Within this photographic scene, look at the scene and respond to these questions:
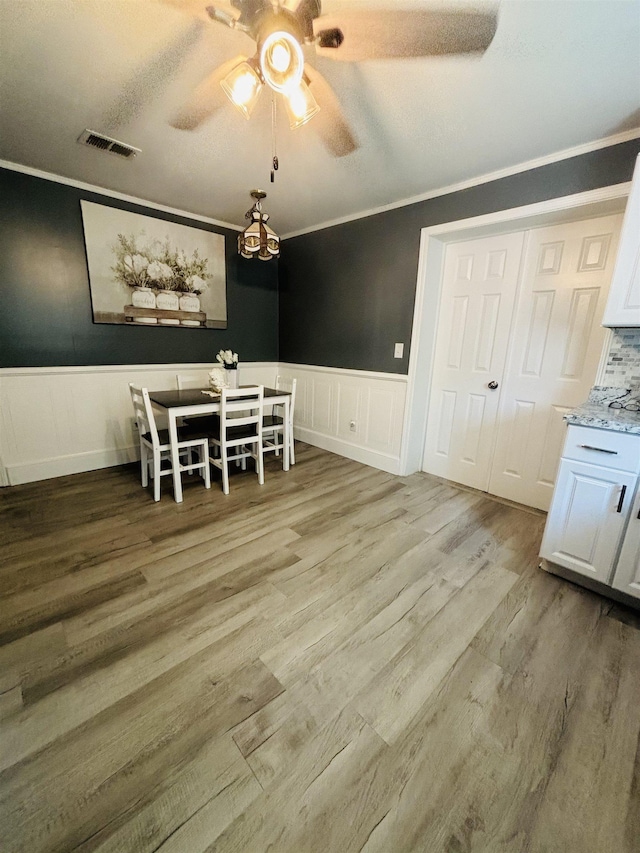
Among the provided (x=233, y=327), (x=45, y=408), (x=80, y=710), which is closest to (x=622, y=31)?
(x=80, y=710)

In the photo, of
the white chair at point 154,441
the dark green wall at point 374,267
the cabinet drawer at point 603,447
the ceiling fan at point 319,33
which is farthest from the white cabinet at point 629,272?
the white chair at point 154,441

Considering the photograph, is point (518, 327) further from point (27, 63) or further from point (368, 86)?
point (27, 63)

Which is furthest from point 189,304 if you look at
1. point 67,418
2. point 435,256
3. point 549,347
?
point 549,347

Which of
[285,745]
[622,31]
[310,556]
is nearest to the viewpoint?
[285,745]

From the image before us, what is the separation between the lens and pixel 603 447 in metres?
1.70

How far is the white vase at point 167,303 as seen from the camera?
341 cm

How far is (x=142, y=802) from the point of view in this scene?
937 mm

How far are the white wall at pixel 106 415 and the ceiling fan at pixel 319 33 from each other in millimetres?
2148

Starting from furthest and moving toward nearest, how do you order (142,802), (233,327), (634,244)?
(233,327), (634,244), (142,802)

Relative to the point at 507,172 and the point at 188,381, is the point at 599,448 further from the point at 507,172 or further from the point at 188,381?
the point at 188,381

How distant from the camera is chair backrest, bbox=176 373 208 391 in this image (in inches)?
136

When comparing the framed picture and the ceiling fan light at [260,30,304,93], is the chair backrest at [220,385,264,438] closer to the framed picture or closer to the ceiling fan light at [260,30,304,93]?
the framed picture

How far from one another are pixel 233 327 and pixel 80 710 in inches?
144

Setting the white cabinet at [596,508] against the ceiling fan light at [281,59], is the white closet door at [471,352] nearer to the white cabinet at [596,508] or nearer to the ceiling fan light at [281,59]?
the white cabinet at [596,508]
